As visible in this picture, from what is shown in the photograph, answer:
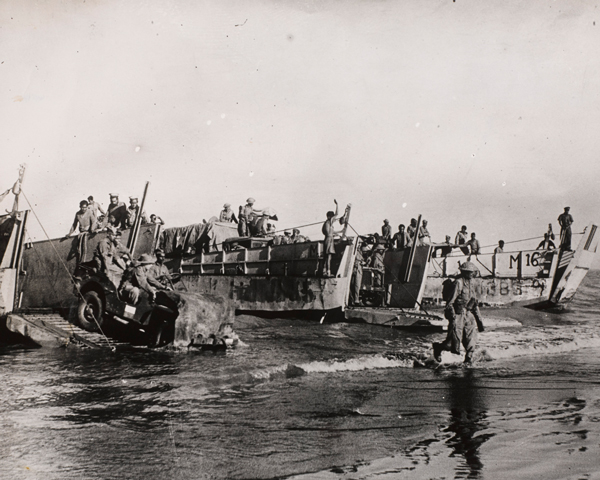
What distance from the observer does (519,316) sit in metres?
18.9

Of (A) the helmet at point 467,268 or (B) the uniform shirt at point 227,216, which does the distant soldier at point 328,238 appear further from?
(A) the helmet at point 467,268

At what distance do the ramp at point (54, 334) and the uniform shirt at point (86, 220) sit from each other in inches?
197

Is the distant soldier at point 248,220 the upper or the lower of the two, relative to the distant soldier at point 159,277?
upper

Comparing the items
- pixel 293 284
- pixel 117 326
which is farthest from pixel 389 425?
pixel 293 284

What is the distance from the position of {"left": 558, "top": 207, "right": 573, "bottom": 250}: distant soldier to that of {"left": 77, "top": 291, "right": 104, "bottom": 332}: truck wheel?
1870 centimetres

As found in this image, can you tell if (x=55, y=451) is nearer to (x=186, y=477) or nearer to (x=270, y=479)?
(x=186, y=477)

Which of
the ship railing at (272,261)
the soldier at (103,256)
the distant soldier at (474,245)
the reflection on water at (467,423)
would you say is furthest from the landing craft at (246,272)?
the reflection on water at (467,423)

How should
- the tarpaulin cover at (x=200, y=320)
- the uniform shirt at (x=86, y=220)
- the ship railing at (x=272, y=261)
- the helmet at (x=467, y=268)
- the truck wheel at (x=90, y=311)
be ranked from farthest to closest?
the uniform shirt at (x=86, y=220) < the ship railing at (x=272, y=261) < the truck wheel at (x=90, y=311) < the tarpaulin cover at (x=200, y=320) < the helmet at (x=467, y=268)

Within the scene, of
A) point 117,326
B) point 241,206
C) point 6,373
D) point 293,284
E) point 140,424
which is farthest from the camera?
point 241,206

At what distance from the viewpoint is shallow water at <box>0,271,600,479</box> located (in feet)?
11.5

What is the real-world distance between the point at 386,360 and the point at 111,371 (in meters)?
4.56

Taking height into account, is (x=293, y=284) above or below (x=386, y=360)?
above

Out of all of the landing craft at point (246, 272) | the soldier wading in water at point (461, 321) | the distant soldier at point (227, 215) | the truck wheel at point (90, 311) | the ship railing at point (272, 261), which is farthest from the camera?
the distant soldier at point (227, 215)

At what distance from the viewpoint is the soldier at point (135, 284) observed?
10.1m
